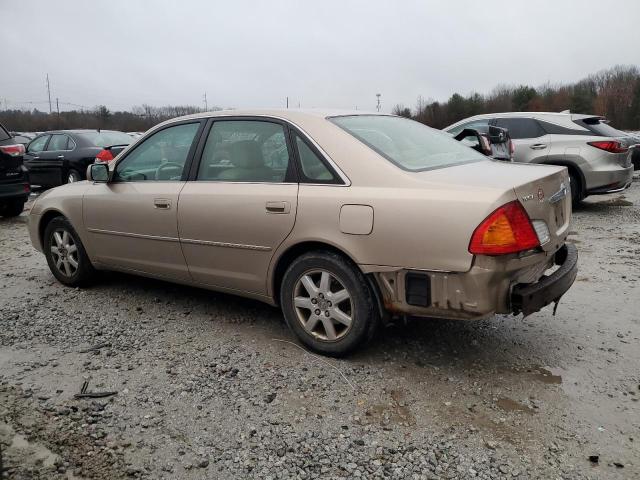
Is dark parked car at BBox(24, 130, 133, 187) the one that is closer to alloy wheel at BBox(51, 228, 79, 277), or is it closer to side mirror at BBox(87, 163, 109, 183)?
alloy wheel at BBox(51, 228, 79, 277)

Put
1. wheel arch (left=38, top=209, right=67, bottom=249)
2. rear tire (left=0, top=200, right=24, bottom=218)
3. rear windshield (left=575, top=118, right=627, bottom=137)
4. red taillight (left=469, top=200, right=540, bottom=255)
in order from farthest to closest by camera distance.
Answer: rear tire (left=0, top=200, right=24, bottom=218)
rear windshield (left=575, top=118, right=627, bottom=137)
wheel arch (left=38, top=209, right=67, bottom=249)
red taillight (left=469, top=200, right=540, bottom=255)

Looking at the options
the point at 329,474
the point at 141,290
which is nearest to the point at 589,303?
the point at 329,474

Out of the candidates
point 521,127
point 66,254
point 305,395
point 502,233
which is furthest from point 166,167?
point 521,127

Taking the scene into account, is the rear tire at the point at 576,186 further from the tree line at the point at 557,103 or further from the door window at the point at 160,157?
the tree line at the point at 557,103

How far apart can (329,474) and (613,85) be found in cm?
6255

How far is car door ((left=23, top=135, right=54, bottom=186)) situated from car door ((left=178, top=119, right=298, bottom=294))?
9.35 meters

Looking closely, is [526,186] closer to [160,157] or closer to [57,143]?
[160,157]

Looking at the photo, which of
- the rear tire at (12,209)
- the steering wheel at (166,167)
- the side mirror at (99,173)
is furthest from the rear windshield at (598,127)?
the rear tire at (12,209)

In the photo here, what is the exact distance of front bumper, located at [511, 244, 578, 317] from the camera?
2.91 m

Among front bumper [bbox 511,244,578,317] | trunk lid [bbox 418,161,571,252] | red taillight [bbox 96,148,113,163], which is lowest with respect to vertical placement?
front bumper [bbox 511,244,578,317]

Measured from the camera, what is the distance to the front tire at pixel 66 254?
193 inches

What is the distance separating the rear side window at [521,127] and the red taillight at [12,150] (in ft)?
26.2

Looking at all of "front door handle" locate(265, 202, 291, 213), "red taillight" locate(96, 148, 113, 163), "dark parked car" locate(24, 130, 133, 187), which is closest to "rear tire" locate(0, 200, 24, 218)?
"red taillight" locate(96, 148, 113, 163)

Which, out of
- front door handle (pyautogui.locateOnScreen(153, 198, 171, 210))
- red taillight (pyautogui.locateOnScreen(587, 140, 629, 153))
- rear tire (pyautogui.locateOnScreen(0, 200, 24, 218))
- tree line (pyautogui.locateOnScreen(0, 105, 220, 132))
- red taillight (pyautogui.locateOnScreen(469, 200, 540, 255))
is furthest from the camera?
tree line (pyautogui.locateOnScreen(0, 105, 220, 132))
